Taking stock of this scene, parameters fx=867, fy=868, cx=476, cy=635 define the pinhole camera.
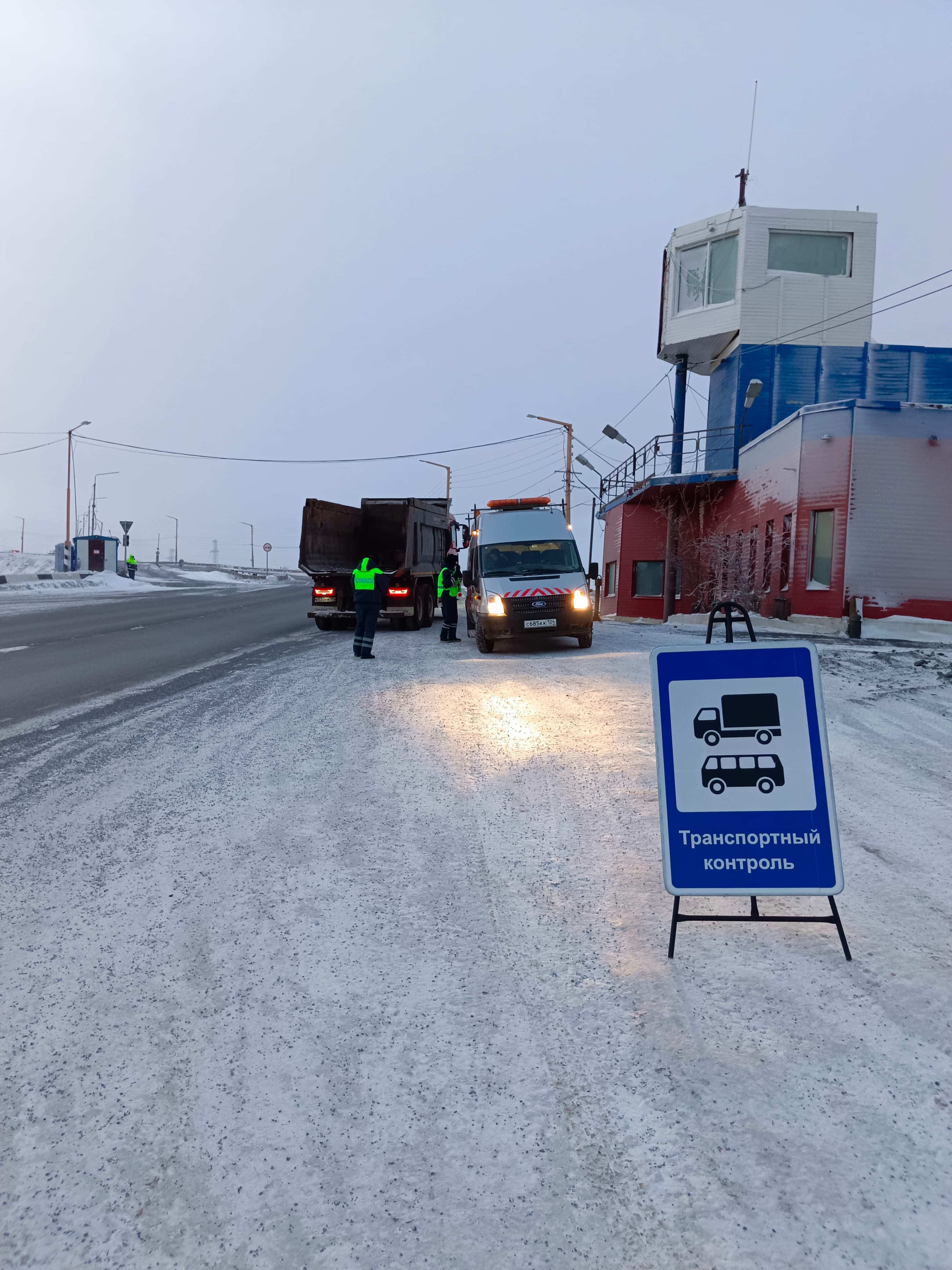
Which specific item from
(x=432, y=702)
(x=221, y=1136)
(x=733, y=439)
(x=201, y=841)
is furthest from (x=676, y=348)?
(x=221, y=1136)

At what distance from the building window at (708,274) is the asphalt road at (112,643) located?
59.4ft

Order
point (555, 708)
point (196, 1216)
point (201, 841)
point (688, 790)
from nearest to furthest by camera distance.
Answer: point (196, 1216) → point (688, 790) → point (201, 841) → point (555, 708)

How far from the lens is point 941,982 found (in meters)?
3.59

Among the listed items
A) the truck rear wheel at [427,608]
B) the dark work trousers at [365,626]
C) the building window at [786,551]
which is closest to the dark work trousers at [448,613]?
the truck rear wheel at [427,608]

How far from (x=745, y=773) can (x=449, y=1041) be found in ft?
5.56

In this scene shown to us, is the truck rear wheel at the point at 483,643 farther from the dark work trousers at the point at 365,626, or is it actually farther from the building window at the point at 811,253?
the building window at the point at 811,253

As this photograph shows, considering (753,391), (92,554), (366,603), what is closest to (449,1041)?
(366,603)

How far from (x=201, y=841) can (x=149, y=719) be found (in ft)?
13.8

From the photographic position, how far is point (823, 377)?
29.3 m

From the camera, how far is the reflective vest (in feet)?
46.5

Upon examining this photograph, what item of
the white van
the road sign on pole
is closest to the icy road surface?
the road sign on pole

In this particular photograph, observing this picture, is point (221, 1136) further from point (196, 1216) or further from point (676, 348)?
point (676, 348)

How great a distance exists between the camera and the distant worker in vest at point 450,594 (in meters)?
17.8

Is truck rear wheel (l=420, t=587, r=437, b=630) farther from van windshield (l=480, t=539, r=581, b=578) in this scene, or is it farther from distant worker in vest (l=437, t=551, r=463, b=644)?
van windshield (l=480, t=539, r=581, b=578)
